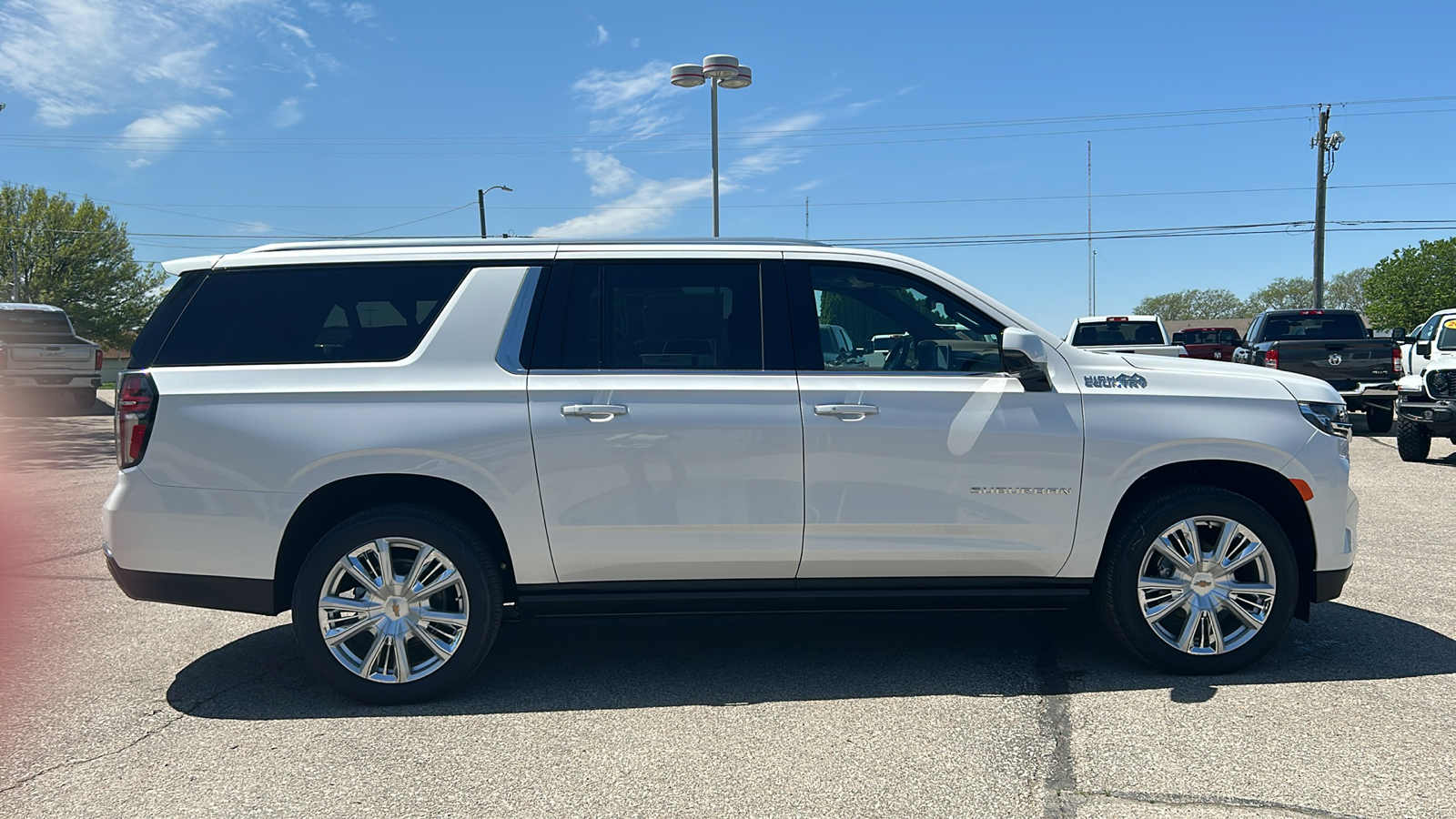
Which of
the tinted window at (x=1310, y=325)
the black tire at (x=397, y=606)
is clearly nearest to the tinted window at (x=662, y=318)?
the black tire at (x=397, y=606)

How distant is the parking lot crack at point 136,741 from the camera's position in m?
3.62

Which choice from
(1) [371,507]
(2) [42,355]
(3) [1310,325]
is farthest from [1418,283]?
(1) [371,507]

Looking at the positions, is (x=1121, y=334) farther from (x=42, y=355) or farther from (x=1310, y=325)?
(x=42, y=355)

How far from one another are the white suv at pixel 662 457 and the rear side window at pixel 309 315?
0.04 ft

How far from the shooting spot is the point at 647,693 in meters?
4.42

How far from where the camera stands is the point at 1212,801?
3.28m

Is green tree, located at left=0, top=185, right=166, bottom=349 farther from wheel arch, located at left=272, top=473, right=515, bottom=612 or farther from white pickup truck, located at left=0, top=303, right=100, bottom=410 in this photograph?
wheel arch, located at left=272, top=473, right=515, bottom=612

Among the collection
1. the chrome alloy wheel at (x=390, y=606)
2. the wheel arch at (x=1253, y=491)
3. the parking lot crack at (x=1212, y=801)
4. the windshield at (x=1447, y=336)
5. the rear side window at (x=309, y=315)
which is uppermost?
the rear side window at (x=309, y=315)

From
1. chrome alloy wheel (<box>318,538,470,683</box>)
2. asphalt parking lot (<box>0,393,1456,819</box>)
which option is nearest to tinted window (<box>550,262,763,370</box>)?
chrome alloy wheel (<box>318,538,470,683</box>)

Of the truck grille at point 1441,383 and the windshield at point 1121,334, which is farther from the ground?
the windshield at point 1121,334

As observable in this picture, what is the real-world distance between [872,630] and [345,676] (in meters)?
2.54

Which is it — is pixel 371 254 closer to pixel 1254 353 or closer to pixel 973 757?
pixel 973 757

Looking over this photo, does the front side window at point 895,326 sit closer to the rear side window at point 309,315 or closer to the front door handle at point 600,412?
the front door handle at point 600,412

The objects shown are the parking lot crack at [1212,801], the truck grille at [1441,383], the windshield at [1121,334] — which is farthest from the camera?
the windshield at [1121,334]
